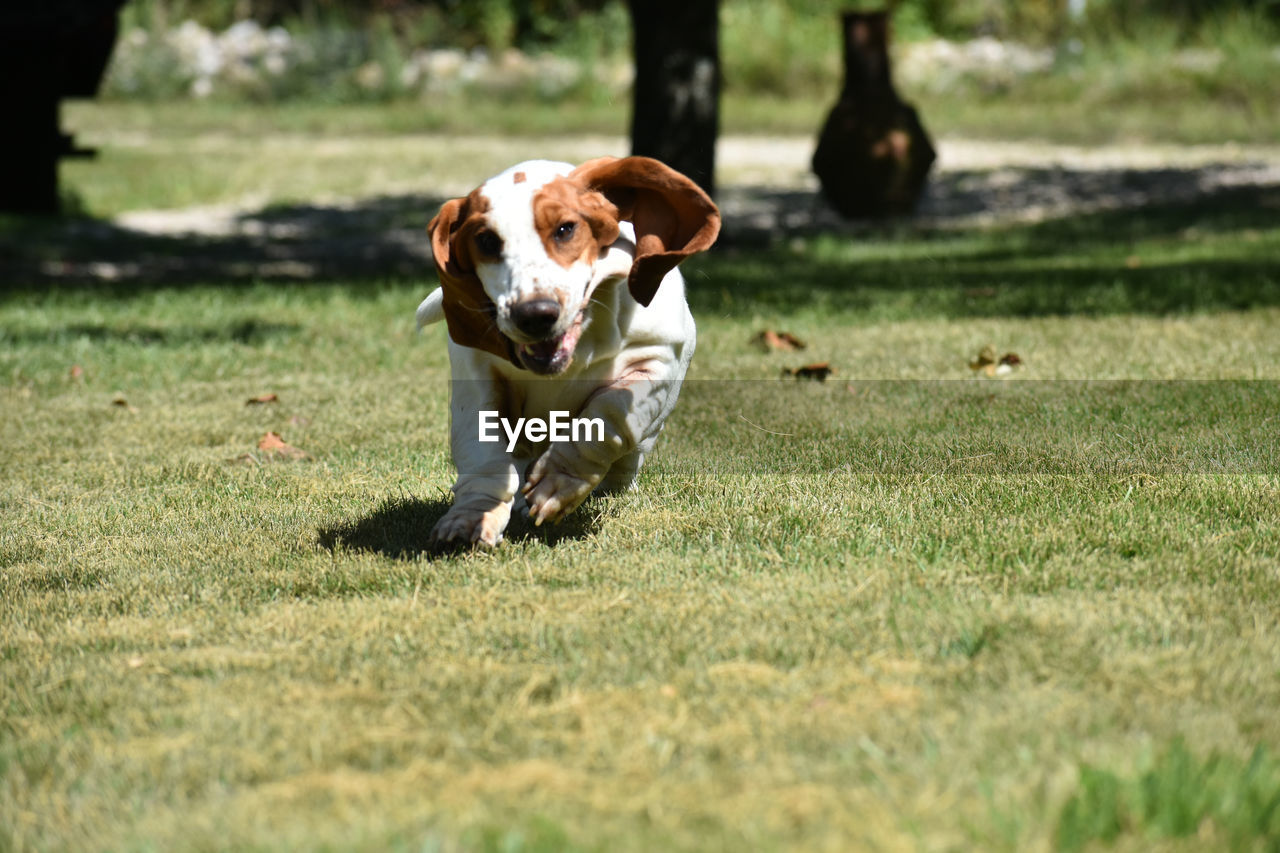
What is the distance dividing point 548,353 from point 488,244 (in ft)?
0.90

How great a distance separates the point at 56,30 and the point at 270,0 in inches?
598

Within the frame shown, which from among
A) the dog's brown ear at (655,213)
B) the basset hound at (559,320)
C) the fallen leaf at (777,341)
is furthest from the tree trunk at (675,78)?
the dog's brown ear at (655,213)

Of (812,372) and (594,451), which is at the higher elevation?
(594,451)

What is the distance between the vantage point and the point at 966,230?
9.73 metres

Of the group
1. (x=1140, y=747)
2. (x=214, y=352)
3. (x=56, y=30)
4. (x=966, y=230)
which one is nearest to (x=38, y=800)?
(x=1140, y=747)

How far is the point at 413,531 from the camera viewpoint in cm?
366

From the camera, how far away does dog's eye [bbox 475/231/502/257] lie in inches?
125

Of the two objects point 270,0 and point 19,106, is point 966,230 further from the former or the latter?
point 270,0

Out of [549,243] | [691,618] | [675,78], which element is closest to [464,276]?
[549,243]

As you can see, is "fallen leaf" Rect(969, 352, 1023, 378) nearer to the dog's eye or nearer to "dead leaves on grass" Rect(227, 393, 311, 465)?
"dead leaves on grass" Rect(227, 393, 311, 465)

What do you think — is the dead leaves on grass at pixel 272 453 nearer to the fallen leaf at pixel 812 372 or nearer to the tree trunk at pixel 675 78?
the fallen leaf at pixel 812 372

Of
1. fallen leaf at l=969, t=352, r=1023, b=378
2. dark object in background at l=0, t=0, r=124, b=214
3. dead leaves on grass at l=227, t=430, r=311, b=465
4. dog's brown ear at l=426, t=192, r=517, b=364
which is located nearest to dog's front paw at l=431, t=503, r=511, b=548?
dog's brown ear at l=426, t=192, r=517, b=364

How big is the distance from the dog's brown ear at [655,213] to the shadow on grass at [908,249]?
3.38 meters

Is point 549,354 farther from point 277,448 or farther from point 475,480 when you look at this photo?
point 277,448
